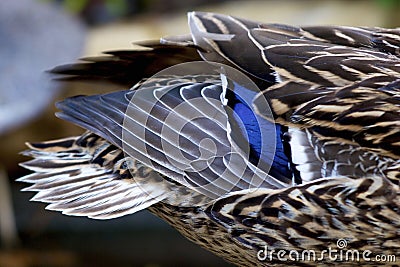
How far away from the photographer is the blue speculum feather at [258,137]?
2021mm

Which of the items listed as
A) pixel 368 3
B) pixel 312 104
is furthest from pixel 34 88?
pixel 312 104

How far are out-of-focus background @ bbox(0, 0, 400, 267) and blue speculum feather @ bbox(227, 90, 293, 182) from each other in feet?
6.36

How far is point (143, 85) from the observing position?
2.21 meters

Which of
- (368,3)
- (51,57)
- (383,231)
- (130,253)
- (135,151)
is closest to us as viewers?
(383,231)

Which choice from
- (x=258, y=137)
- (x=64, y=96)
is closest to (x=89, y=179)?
(x=258, y=137)

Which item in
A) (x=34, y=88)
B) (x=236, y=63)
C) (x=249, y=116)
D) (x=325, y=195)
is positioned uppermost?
(x=236, y=63)

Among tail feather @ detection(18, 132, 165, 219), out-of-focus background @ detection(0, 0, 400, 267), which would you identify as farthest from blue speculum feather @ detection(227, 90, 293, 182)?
out-of-focus background @ detection(0, 0, 400, 267)

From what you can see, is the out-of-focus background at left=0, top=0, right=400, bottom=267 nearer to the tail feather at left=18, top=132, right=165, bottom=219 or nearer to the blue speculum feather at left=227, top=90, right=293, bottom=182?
the tail feather at left=18, top=132, right=165, bottom=219

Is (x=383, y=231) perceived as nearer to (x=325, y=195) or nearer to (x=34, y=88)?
(x=325, y=195)

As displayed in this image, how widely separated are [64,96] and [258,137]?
268cm

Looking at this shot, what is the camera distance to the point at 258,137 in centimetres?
205

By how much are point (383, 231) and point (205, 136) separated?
0.51 meters

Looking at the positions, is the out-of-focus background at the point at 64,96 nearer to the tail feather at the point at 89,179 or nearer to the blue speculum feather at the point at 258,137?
the tail feather at the point at 89,179

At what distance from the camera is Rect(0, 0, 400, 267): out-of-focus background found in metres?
4.40
